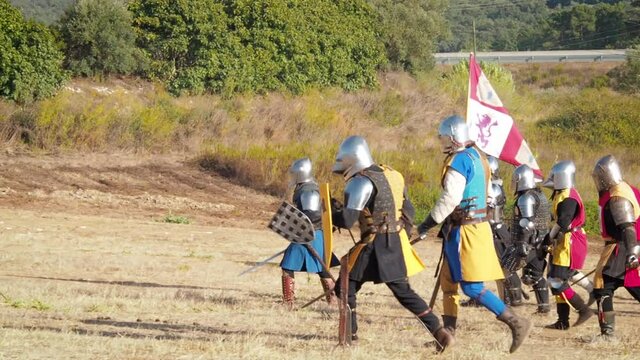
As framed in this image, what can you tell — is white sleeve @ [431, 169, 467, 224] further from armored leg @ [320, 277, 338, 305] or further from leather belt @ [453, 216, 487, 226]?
armored leg @ [320, 277, 338, 305]

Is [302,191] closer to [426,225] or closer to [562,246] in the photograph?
[426,225]

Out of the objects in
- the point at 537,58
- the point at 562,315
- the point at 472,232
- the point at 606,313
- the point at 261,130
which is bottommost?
the point at 537,58

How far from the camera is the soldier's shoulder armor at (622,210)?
1024cm

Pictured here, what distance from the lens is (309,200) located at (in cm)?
1166

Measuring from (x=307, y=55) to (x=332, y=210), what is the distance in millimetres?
25399

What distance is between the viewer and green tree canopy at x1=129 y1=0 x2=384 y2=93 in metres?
31.0

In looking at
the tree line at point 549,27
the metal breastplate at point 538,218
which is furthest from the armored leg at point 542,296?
the tree line at point 549,27

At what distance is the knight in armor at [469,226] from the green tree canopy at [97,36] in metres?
20.7

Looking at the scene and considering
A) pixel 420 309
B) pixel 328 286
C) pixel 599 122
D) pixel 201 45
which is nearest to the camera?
pixel 420 309

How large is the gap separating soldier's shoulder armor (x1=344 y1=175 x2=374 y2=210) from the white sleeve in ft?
1.92

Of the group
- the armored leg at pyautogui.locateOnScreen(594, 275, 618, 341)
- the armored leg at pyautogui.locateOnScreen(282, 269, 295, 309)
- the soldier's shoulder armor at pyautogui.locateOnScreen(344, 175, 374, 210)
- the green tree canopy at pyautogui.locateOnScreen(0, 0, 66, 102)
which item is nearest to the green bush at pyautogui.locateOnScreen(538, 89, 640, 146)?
the green tree canopy at pyautogui.locateOnScreen(0, 0, 66, 102)

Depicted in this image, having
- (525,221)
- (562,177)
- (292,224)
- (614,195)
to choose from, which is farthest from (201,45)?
(292,224)

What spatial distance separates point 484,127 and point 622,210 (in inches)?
245

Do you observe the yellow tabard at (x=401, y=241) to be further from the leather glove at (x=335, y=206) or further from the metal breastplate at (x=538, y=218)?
the metal breastplate at (x=538, y=218)
